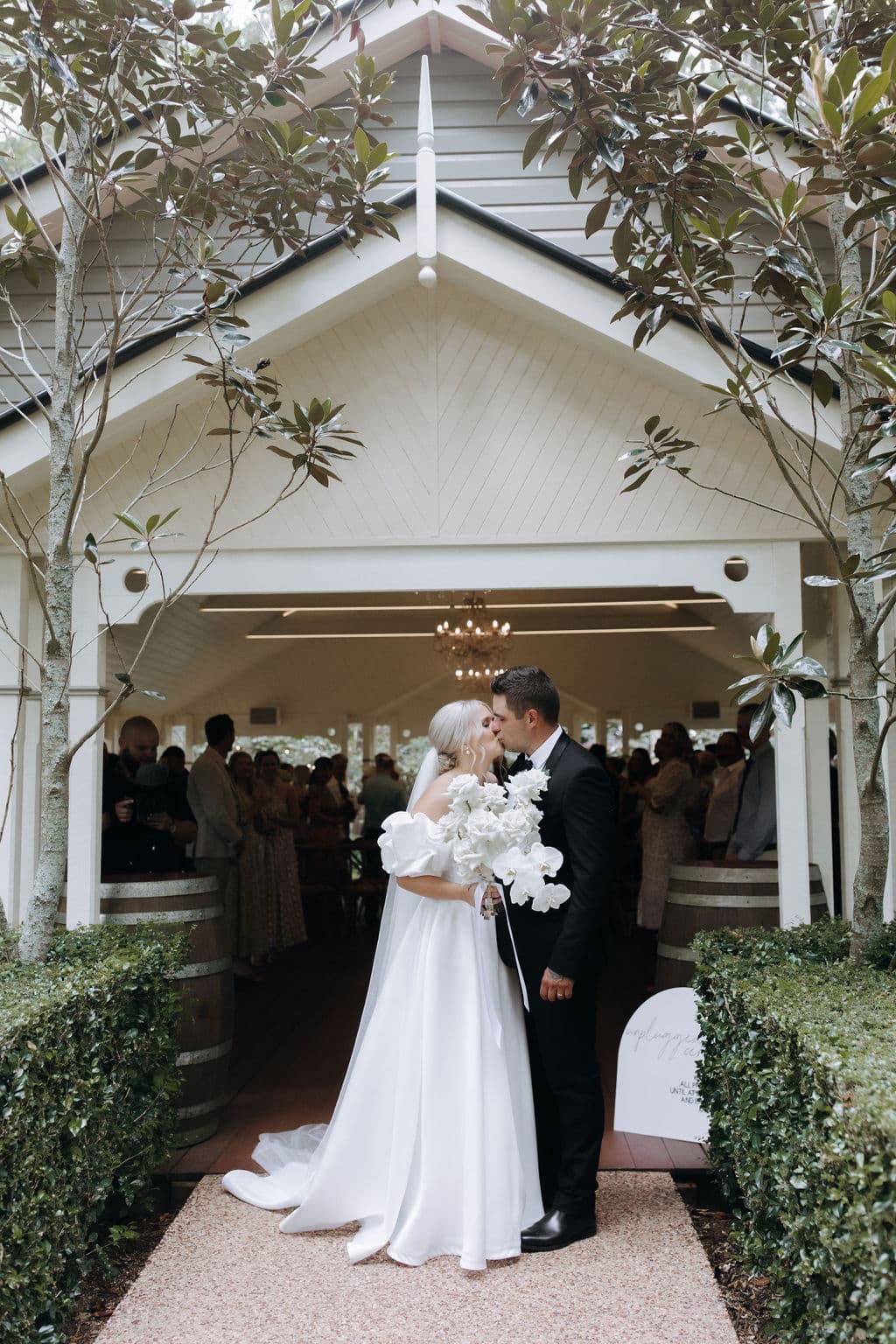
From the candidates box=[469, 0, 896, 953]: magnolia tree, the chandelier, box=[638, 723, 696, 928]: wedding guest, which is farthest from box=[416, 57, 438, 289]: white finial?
the chandelier

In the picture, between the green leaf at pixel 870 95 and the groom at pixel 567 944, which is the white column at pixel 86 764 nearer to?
the groom at pixel 567 944

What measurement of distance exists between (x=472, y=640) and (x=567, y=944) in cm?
777

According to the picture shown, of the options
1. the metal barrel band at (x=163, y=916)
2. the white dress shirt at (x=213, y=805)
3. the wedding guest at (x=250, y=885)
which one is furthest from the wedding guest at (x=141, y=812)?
the wedding guest at (x=250, y=885)

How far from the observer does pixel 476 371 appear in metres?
4.85

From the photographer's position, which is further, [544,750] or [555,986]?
[544,750]

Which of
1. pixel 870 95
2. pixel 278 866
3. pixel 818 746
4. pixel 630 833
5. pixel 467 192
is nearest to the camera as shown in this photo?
pixel 870 95

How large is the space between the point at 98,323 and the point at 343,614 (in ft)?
24.5

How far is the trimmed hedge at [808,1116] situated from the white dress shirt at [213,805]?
169 inches

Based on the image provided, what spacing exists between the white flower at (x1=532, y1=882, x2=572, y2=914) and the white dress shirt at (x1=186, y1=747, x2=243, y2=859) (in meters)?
4.35

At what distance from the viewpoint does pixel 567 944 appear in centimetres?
358

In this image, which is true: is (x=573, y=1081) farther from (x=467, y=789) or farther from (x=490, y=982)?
(x=467, y=789)

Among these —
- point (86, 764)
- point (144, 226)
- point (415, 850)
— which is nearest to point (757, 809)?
Result: point (415, 850)

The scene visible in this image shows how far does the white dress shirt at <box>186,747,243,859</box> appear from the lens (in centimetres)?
746

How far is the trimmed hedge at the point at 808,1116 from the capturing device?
2.14m
